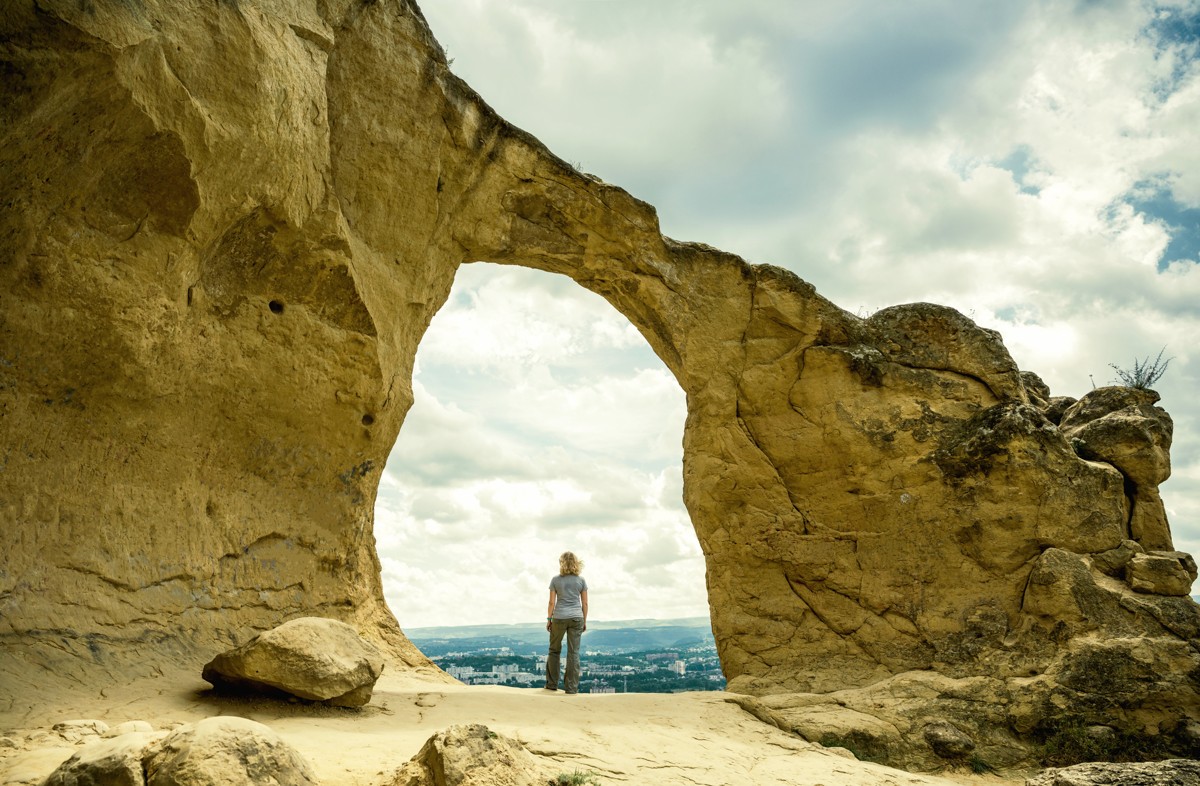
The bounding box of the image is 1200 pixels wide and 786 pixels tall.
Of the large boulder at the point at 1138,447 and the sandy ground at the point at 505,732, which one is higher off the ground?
the large boulder at the point at 1138,447

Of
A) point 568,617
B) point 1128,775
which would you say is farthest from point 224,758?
point 1128,775

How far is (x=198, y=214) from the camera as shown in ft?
20.7

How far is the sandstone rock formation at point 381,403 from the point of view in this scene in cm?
574

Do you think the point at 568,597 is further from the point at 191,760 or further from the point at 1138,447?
the point at 1138,447

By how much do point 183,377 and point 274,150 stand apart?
217 cm

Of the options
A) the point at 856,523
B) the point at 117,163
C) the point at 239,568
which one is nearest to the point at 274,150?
the point at 117,163

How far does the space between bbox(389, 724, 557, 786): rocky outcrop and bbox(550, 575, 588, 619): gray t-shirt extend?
3.93 meters

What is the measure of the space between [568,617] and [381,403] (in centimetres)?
A: 317

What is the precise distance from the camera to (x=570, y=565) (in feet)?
28.0

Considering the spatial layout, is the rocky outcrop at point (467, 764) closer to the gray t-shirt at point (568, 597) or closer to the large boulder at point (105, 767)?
the large boulder at point (105, 767)

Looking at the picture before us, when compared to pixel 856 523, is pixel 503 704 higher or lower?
lower

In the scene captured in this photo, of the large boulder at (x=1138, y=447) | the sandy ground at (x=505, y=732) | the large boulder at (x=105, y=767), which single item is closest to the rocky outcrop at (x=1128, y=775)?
the sandy ground at (x=505, y=732)

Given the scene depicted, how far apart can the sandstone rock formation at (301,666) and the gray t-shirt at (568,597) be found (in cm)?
275

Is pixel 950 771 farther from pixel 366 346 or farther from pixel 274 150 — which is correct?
pixel 274 150
